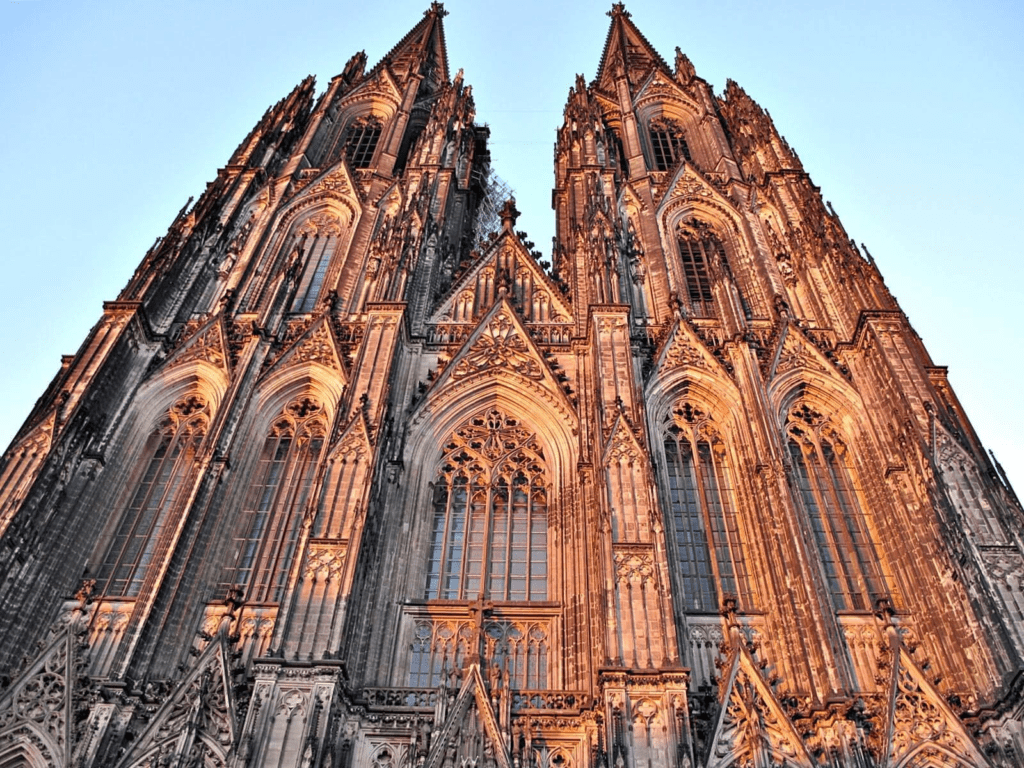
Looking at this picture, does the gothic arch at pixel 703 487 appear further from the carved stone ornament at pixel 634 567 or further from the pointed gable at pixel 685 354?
the carved stone ornament at pixel 634 567

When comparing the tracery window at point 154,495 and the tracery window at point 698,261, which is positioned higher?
the tracery window at point 698,261

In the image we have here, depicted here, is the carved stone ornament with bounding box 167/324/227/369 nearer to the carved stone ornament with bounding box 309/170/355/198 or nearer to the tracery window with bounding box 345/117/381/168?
the carved stone ornament with bounding box 309/170/355/198

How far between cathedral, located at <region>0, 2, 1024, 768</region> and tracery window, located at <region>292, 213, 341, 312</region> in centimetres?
12

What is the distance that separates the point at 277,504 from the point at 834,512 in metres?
11.5

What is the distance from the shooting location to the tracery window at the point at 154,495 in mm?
18062

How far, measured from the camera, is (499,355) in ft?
73.3

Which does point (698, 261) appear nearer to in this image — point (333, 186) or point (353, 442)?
point (333, 186)

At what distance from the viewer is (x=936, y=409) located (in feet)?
62.4

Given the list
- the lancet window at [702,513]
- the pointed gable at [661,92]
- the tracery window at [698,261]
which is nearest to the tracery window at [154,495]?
the lancet window at [702,513]

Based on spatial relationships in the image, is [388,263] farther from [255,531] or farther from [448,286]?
[255,531]

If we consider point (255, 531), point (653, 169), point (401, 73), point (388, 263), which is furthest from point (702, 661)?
point (401, 73)

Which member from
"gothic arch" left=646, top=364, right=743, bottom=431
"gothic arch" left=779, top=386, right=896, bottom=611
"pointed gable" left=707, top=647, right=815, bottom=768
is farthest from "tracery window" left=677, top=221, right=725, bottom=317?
"pointed gable" left=707, top=647, right=815, bottom=768

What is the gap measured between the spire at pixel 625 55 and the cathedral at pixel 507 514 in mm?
12960

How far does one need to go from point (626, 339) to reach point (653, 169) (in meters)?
12.5
